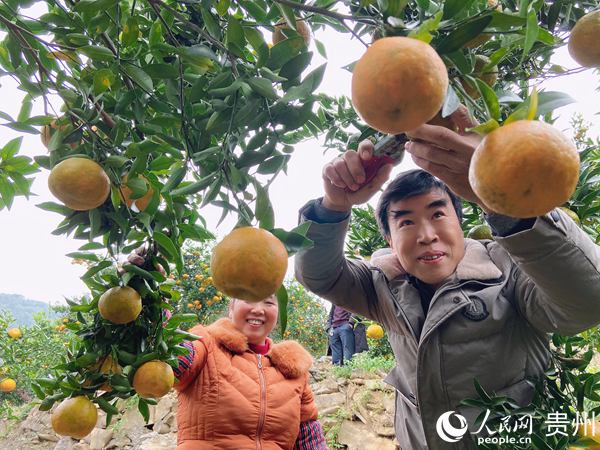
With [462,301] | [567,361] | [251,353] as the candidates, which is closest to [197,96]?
[462,301]

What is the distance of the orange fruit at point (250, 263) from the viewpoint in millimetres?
596

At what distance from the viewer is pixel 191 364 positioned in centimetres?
169

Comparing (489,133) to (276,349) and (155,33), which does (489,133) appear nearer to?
(155,33)

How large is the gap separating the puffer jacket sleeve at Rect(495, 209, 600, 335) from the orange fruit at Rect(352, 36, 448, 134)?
0.47 metres

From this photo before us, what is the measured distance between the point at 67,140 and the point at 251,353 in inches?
53.6

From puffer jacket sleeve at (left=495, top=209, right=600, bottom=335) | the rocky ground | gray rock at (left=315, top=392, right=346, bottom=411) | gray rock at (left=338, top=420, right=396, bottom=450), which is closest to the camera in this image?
puffer jacket sleeve at (left=495, top=209, right=600, bottom=335)

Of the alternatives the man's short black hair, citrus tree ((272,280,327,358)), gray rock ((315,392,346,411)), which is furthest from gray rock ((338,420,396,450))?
citrus tree ((272,280,327,358))

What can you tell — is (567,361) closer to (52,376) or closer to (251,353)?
(251,353)

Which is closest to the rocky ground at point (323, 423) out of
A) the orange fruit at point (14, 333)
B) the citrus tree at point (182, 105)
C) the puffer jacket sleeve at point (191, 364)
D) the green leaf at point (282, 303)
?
the orange fruit at point (14, 333)

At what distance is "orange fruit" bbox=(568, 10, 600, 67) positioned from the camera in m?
0.79

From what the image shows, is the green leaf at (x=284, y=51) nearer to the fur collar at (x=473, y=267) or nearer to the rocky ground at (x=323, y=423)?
the fur collar at (x=473, y=267)

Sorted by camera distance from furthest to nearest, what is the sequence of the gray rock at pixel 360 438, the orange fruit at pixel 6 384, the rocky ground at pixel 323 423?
the orange fruit at pixel 6 384, the rocky ground at pixel 323 423, the gray rock at pixel 360 438

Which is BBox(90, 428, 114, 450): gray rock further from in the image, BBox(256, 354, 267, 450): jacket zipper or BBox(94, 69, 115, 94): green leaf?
BBox(94, 69, 115, 94): green leaf

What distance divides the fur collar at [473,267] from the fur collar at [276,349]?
2.57ft
